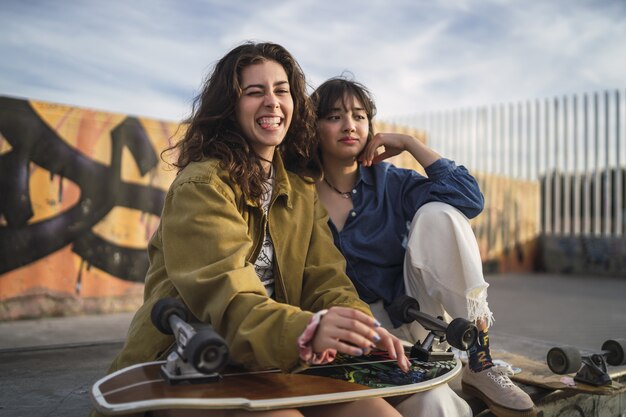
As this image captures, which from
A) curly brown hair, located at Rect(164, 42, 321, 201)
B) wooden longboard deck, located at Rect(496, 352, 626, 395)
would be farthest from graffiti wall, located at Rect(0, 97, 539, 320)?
wooden longboard deck, located at Rect(496, 352, 626, 395)

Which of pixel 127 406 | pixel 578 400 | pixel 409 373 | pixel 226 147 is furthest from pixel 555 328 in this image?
pixel 127 406

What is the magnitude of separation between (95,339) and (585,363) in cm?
353

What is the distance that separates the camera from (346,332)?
1378 mm

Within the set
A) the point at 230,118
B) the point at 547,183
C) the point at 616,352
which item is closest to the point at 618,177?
the point at 547,183

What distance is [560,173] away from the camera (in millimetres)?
12891

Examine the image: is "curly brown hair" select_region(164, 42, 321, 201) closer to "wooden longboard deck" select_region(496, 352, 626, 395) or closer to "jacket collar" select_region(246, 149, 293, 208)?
"jacket collar" select_region(246, 149, 293, 208)

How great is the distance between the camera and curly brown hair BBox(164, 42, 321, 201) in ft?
6.28

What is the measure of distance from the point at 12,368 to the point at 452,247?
2.65m

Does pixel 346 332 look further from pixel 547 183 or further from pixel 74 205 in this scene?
pixel 547 183

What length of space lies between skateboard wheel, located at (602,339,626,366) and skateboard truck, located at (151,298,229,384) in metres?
2.11

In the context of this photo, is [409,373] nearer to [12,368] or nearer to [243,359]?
[243,359]

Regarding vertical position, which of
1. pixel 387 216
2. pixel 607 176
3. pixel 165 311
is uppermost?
pixel 607 176

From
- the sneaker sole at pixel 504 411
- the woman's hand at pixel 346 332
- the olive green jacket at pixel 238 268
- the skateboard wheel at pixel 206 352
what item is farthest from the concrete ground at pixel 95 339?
the woman's hand at pixel 346 332

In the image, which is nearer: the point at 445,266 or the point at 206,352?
the point at 206,352
